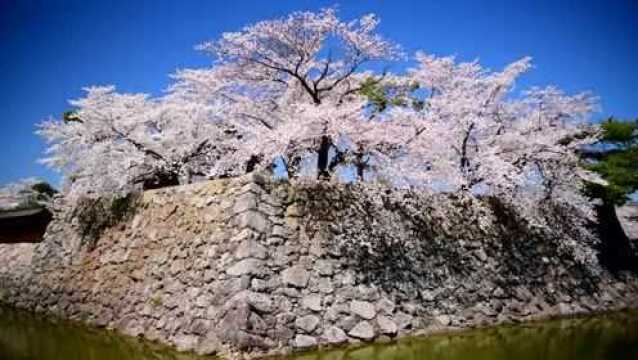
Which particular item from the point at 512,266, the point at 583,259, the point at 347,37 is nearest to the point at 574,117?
the point at 583,259

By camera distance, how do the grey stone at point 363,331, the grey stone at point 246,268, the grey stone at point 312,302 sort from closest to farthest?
the grey stone at point 246,268 < the grey stone at point 312,302 < the grey stone at point 363,331

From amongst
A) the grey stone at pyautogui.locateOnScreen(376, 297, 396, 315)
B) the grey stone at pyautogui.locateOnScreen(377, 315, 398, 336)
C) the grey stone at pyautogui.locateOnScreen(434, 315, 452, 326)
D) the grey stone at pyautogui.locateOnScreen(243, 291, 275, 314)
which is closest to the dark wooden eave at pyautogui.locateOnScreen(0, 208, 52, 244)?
the grey stone at pyautogui.locateOnScreen(243, 291, 275, 314)

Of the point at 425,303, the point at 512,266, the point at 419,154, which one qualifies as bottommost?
the point at 425,303

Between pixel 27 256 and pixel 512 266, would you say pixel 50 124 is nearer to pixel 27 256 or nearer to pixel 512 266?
pixel 27 256

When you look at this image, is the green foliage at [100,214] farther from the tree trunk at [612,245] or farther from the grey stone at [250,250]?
the tree trunk at [612,245]

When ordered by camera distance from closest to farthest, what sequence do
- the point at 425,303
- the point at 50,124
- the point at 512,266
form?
the point at 425,303 < the point at 512,266 < the point at 50,124

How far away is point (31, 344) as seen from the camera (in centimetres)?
917

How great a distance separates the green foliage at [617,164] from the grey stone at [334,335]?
11.3 meters

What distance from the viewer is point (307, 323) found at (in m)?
9.20

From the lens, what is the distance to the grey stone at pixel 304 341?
888cm

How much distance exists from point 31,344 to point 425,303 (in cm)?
688

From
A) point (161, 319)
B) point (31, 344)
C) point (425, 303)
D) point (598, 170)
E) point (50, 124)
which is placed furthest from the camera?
point (598, 170)

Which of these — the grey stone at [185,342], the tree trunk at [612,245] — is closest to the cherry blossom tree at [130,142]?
the grey stone at [185,342]

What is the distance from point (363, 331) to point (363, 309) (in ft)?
1.38
